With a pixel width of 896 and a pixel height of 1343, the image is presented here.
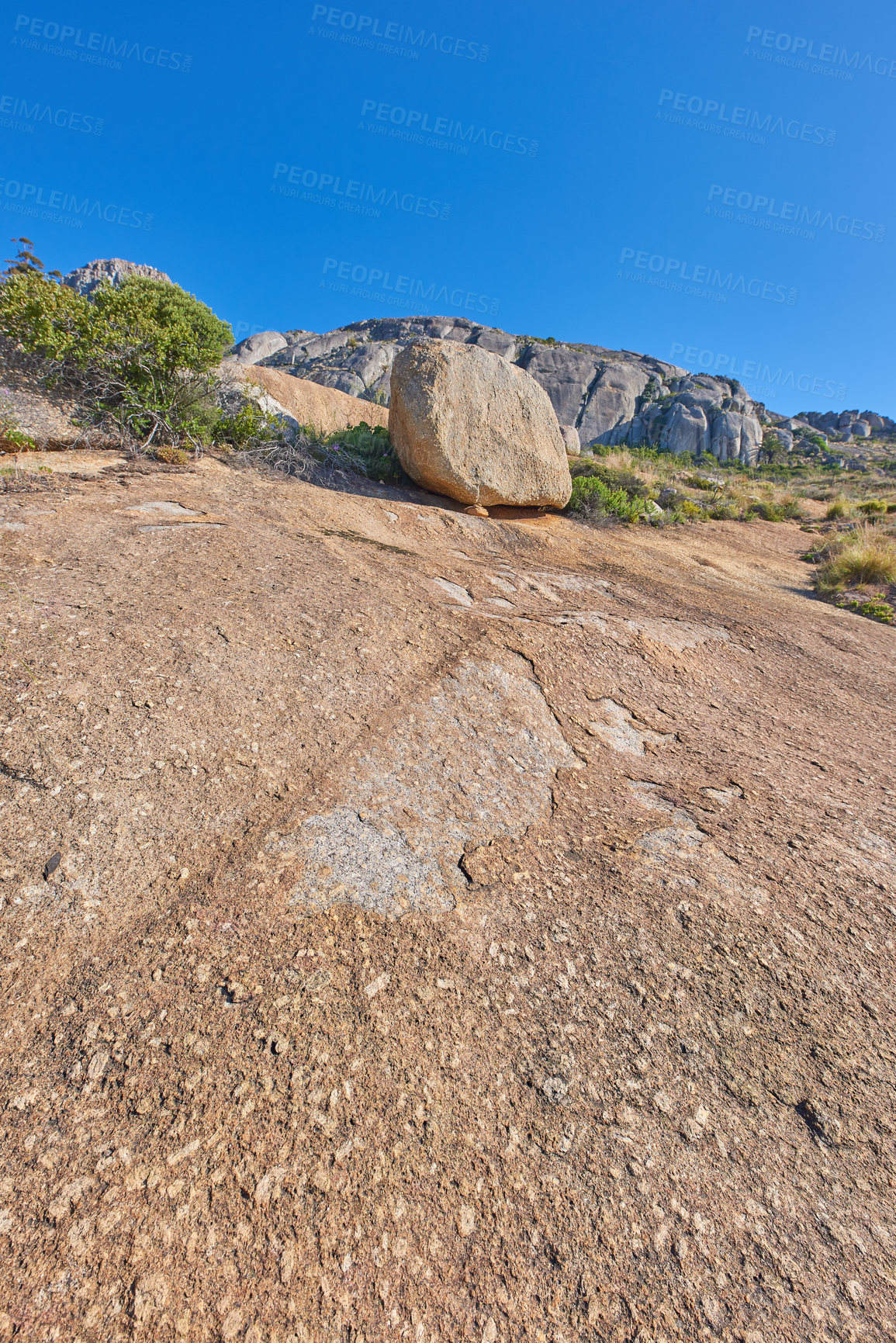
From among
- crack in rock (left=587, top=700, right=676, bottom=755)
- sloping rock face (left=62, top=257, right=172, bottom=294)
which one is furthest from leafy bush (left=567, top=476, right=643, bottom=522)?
sloping rock face (left=62, top=257, right=172, bottom=294)

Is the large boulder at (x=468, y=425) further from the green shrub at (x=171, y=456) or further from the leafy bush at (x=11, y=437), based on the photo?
the leafy bush at (x=11, y=437)

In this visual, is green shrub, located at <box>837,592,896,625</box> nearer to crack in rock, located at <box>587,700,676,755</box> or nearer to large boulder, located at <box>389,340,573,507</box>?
large boulder, located at <box>389,340,573,507</box>

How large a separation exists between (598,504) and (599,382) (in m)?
54.4

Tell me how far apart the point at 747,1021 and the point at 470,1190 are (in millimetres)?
980

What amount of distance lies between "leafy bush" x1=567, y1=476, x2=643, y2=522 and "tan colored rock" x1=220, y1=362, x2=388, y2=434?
4.18 metres

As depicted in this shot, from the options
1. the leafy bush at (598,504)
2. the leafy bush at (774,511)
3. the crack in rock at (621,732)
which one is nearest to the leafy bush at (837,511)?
the leafy bush at (774,511)

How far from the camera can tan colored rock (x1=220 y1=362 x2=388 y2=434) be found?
32.8 feet

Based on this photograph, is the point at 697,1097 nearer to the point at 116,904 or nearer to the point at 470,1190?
the point at 470,1190

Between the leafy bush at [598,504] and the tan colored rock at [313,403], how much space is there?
4177mm

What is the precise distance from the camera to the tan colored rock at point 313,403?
9.99 m

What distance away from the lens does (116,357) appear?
639cm

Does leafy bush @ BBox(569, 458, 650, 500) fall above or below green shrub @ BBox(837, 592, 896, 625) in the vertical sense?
above

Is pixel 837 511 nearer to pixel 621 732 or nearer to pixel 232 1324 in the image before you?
pixel 621 732

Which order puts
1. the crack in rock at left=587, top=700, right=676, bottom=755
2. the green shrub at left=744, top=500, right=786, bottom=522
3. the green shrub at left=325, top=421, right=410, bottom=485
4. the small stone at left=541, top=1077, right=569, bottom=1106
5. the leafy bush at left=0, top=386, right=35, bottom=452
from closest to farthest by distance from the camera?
the small stone at left=541, top=1077, right=569, bottom=1106, the crack in rock at left=587, top=700, right=676, bottom=755, the leafy bush at left=0, top=386, right=35, bottom=452, the green shrub at left=325, top=421, right=410, bottom=485, the green shrub at left=744, top=500, right=786, bottom=522
